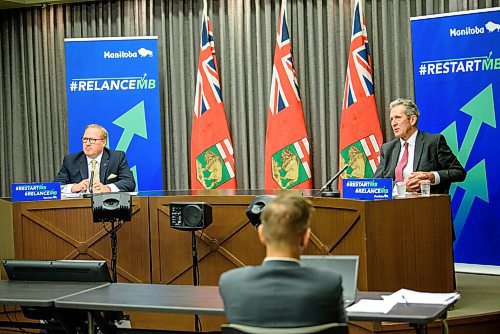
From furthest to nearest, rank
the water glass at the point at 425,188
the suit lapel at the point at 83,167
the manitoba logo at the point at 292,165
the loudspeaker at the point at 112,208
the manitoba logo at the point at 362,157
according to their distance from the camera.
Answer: the manitoba logo at the point at 292,165 < the manitoba logo at the point at 362,157 < the suit lapel at the point at 83,167 < the loudspeaker at the point at 112,208 < the water glass at the point at 425,188

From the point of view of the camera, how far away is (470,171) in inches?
246

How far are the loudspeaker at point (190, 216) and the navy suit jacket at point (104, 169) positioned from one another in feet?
3.77

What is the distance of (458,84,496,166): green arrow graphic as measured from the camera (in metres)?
6.16

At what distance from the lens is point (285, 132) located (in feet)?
23.9

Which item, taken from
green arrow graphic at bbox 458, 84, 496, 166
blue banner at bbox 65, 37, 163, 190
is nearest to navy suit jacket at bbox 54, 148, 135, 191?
blue banner at bbox 65, 37, 163, 190

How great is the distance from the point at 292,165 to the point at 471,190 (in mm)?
1679

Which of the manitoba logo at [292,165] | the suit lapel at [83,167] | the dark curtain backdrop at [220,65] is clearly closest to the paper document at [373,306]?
the suit lapel at [83,167]

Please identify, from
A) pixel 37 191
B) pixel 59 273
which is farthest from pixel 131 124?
pixel 59 273

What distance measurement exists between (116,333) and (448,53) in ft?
11.7

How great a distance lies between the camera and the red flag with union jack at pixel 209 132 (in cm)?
756

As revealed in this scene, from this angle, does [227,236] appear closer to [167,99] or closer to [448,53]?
[448,53]

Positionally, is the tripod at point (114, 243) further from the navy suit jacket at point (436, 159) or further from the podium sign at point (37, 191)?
the navy suit jacket at point (436, 159)

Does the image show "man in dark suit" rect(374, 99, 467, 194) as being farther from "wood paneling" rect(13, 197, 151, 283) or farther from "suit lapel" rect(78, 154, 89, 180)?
"suit lapel" rect(78, 154, 89, 180)

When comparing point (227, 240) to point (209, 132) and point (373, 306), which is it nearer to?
point (373, 306)
